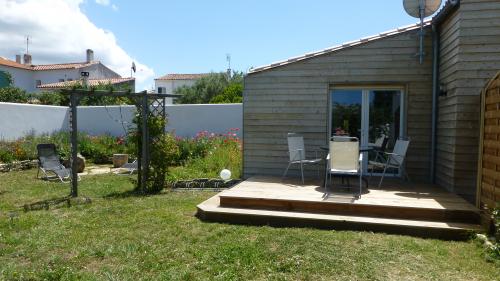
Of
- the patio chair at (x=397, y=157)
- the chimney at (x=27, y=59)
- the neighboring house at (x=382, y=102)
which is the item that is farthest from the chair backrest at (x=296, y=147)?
the chimney at (x=27, y=59)

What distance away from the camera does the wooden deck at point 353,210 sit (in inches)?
195

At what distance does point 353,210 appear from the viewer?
5.45 m

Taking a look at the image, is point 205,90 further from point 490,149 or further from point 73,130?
point 490,149

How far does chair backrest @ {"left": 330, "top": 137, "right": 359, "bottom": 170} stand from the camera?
20.1ft

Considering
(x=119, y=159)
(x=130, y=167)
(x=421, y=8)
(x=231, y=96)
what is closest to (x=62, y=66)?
(x=231, y=96)

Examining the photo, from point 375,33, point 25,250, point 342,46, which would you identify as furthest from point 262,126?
point 25,250

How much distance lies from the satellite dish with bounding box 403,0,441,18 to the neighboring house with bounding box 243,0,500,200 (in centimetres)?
21

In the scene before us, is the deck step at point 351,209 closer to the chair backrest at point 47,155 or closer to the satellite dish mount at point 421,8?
the satellite dish mount at point 421,8

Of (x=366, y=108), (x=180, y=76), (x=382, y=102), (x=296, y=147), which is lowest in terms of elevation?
(x=296, y=147)

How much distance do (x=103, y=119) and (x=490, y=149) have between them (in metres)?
14.4

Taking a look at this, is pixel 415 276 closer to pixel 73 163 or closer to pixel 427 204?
pixel 427 204

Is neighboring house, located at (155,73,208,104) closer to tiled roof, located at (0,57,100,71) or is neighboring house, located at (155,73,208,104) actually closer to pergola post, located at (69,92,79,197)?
tiled roof, located at (0,57,100,71)

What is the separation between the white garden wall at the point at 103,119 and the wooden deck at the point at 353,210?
799 cm

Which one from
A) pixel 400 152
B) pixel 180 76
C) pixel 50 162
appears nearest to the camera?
pixel 400 152
